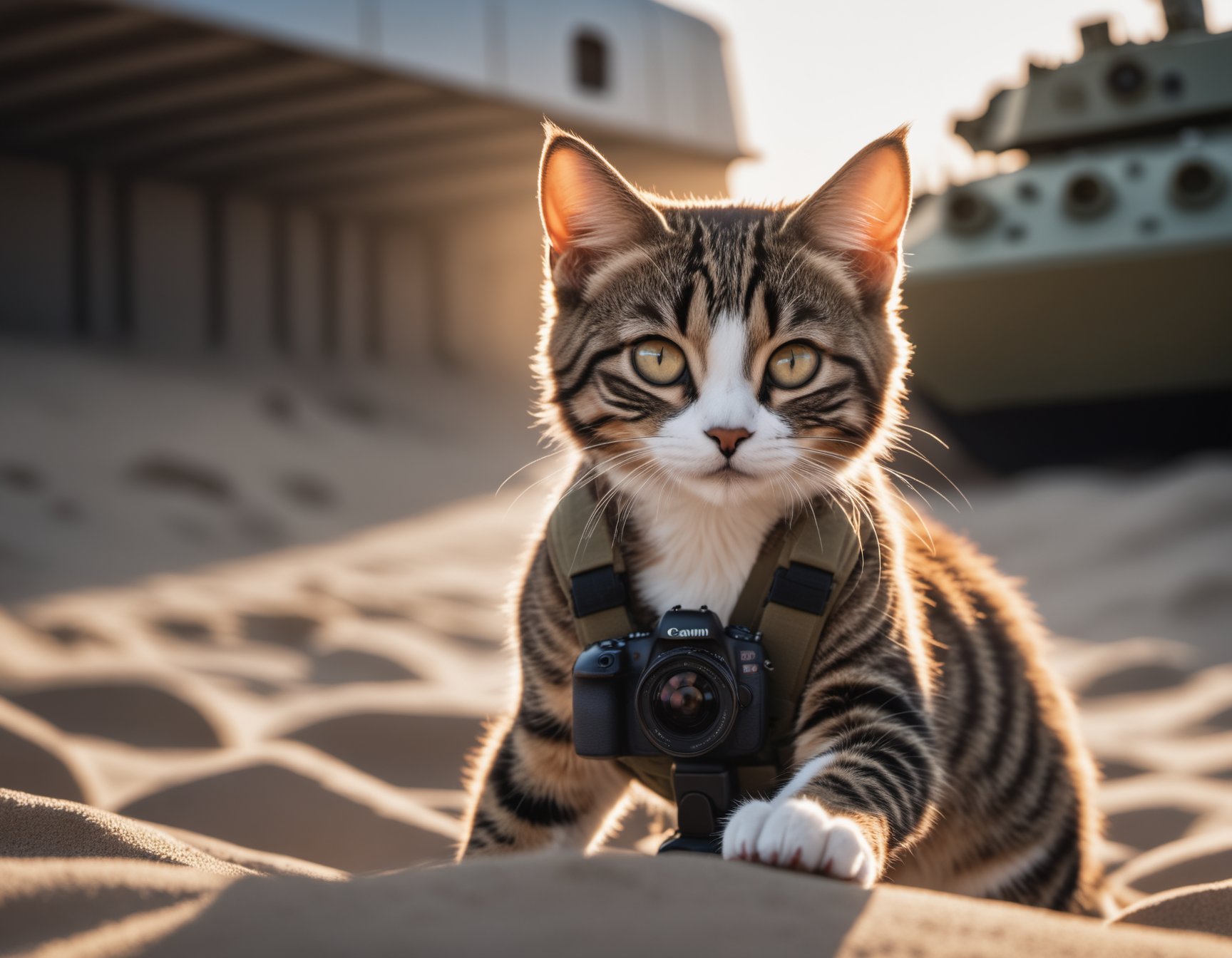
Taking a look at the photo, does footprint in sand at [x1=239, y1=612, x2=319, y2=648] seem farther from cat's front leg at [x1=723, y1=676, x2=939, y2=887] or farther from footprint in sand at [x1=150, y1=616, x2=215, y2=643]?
cat's front leg at [x1=723, y1=676, x2=939, y2=887]

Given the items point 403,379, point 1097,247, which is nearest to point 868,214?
point 1097,247

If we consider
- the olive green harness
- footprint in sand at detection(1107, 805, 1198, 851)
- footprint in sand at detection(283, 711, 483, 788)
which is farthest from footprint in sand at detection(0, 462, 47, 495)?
footprint in sand at detection(1107, 805, 1198, 851)

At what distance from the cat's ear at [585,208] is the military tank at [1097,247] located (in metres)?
4.88

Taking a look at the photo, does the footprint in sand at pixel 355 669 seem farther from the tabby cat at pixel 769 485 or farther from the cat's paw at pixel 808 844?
the cat's paw at pixel 808 844

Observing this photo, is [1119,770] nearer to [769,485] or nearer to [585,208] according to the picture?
[769,485]

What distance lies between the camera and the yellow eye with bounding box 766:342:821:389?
1.57 metres

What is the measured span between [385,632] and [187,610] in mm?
793

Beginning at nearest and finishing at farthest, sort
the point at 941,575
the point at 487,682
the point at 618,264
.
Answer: the point at 618,264
the point at 941,575
the point at 487,682

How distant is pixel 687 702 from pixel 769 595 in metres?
0.20

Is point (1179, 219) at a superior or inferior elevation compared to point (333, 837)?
superior

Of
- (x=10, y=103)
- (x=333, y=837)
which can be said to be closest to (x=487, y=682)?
(x=333, y=837)

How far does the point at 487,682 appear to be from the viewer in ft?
11.5

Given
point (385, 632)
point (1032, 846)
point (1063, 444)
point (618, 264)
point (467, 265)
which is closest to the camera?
point (618, 264)

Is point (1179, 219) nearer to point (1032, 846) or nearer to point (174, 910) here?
point (1032, 846)
